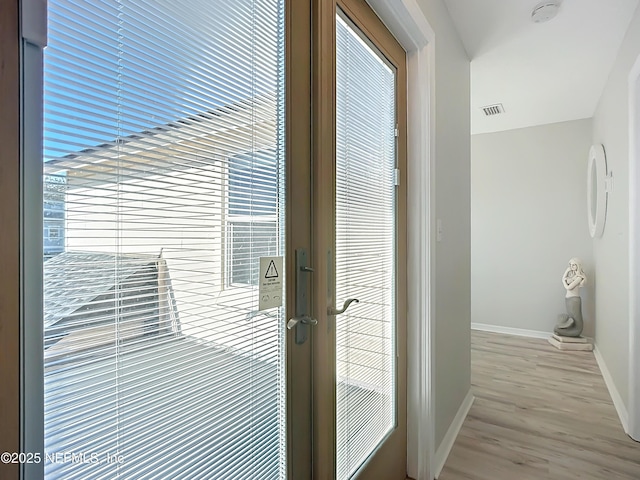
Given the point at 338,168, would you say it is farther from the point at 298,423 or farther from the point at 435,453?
the point at 435,453

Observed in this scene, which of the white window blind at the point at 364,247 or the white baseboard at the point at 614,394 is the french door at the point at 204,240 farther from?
the white baseboard at the point at 614,394

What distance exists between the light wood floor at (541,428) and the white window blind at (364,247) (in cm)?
81

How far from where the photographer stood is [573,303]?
375 cm

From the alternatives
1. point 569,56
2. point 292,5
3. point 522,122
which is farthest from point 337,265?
point 522,122

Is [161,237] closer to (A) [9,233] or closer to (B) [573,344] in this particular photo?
(A) [9,233]

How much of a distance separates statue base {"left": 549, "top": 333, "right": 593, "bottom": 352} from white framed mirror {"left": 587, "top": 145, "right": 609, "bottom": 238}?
3.93 feet

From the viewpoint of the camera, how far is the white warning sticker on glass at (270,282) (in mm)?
855

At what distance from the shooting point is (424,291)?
164 cm

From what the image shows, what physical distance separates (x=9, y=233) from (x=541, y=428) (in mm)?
2825

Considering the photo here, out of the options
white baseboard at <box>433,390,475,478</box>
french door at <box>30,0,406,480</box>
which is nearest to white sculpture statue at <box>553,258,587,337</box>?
white baseboard at <box>433,390,475,478</box>

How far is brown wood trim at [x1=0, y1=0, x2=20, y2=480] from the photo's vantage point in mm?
413

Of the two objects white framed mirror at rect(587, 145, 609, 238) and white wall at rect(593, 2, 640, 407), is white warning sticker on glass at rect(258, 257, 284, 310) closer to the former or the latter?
white wall at rect(593, 2, 640, 407)

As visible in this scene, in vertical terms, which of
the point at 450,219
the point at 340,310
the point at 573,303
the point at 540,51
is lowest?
the point at 573,303

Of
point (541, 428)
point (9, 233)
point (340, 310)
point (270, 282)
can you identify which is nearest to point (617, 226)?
point (541, 428)
